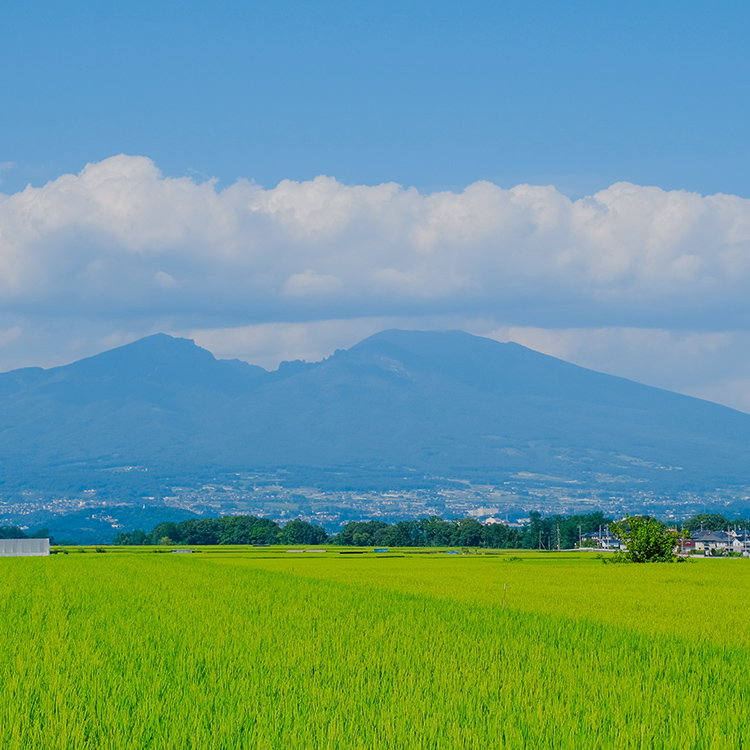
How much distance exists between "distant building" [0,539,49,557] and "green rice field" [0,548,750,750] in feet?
169

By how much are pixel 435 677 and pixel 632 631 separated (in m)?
6.68

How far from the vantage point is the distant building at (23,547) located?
6912 cm

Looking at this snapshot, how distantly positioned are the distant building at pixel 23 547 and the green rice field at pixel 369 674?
5153cm

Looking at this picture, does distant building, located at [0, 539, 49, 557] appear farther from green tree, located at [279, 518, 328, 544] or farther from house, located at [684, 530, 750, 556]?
house, located at [684, 530, 750, 556]

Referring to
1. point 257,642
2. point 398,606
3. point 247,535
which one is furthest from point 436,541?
point 257,642

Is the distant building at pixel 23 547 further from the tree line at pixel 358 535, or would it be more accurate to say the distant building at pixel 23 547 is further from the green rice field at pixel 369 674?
the green rice field at pixel 369 674

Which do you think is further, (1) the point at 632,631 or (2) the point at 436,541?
(2) the point at 436,541

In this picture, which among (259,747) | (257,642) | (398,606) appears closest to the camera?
(259,747)

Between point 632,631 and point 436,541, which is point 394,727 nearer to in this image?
point 632,631

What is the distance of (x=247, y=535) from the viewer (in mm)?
108562

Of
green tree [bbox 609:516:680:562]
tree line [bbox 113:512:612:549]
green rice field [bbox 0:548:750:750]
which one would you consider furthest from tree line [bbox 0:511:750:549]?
green rice field [bbox 0:548:750:750]

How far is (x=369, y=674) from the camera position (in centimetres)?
1013

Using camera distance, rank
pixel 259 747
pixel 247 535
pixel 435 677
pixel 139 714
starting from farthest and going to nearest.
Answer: pixel 247 535 < pixel 435 677 < pixel 139 714 < pixel 259 747

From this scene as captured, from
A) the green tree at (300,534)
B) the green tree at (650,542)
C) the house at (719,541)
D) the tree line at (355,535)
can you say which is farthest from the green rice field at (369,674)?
the house at (719,541)
